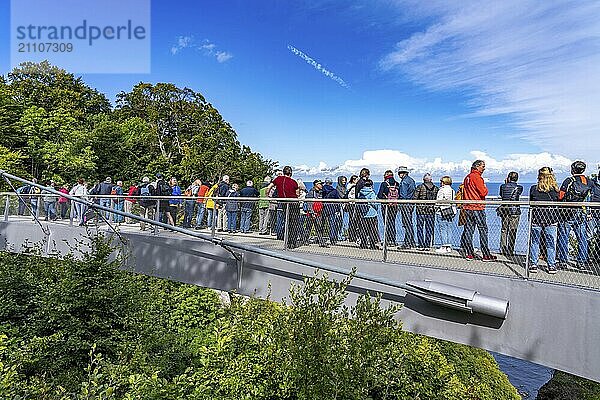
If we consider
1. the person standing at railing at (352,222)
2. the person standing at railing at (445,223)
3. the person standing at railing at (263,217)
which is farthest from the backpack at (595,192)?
the person standing at railing at (263,217)

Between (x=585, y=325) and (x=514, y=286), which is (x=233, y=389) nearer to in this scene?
(x=514, y=286)

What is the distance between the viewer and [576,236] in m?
6.92

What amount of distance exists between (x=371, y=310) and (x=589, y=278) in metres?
3.25

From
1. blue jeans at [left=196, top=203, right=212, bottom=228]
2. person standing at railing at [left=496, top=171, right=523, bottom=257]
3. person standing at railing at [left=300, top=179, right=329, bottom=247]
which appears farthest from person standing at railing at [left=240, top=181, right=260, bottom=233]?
person standing at railing at [left=496, top=171, right=523, bottom=257]

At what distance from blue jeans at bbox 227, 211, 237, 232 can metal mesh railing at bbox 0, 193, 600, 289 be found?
2cm

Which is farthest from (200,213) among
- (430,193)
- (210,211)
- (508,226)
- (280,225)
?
(508,226)

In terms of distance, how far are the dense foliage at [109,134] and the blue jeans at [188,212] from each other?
23.0 metres

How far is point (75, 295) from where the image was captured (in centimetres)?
1102

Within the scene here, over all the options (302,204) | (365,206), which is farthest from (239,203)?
(365,206)

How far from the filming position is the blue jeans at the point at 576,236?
6.84 meters

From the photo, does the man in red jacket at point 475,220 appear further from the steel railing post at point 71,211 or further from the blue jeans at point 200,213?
the steel railing post at point 71,211

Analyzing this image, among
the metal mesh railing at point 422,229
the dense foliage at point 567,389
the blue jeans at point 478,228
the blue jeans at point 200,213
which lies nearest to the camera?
the metal mesh railing at point 422,229

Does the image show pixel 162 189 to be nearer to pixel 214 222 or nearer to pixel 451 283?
pixel 214 222

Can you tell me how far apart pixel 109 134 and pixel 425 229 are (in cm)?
3758
